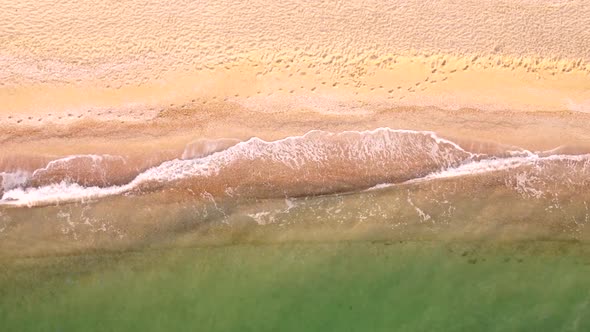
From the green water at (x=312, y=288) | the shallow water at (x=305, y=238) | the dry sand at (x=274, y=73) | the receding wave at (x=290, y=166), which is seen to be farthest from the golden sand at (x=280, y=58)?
the green water at (x=312, y=288)

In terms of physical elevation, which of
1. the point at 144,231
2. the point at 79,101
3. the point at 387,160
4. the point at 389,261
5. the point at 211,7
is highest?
the point at 211,7

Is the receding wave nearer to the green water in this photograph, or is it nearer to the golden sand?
the golden sand

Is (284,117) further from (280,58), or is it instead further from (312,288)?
(312,288)

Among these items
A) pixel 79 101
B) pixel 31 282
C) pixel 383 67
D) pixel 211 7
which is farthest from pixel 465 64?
pixel 31 282

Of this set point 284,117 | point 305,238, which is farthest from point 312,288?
point 284,117

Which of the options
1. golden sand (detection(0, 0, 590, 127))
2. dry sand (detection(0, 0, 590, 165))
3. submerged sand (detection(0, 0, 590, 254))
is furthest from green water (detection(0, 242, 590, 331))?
golden sand (detection(0, 0, 590, 127))

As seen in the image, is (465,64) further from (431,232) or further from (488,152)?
(431,232)
